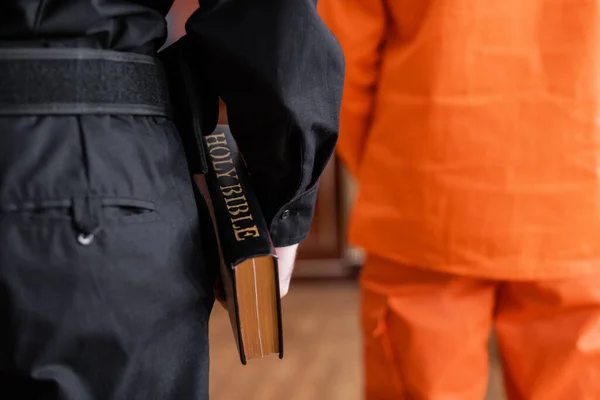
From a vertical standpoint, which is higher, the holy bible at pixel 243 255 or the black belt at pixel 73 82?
the black belt at pixel 73 82

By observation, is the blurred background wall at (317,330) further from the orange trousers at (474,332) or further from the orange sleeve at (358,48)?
the orange sleeve at (358,48)

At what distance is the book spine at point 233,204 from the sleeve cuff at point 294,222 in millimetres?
57

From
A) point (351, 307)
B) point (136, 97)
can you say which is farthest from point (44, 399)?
point (351, 307)

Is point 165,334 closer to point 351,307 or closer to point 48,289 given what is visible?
point 48,289

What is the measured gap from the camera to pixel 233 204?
0.58 m

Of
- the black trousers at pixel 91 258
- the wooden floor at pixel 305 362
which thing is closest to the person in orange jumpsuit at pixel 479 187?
the black trousers at pixel 91 258

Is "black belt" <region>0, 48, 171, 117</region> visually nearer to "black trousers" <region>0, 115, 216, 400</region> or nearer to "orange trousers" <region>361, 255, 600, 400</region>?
"black trousers" <region>0, 115, 216, 400</region>

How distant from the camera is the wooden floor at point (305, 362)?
1554mm

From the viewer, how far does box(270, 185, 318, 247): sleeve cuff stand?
0.64 meters

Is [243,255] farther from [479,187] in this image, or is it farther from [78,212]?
[479,187]

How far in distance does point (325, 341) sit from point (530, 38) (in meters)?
1.24

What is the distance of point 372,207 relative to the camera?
3.25 feet

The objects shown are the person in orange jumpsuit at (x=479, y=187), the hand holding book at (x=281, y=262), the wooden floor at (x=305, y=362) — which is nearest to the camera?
the hand holding book at (x=281, y=262)

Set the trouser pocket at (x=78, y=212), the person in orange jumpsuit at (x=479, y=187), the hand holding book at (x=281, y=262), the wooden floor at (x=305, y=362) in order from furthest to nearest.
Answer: the wooden floor at (x=305, y=362) → the person in orange jumpsuit at (x=479, y=187) → the hand holding book at (x=281, y=262) → the trouser pocket at (x=78, y=212)
